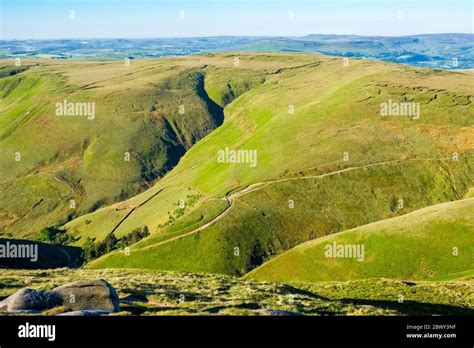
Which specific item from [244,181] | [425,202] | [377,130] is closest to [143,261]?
[244,181]

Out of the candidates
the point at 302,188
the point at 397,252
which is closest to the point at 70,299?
the point at 397,252

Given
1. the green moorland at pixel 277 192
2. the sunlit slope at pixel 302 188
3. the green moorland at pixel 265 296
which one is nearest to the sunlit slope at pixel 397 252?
the green moorland at pixel 277 192

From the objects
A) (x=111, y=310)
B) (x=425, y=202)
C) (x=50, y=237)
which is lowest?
(x=50, y=237)

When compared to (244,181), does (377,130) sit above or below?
above

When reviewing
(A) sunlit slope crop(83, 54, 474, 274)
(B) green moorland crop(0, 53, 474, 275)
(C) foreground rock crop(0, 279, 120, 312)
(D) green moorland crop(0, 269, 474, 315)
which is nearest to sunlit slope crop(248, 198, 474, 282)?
(B) green moorland crop(0, 53, 474, 275)
